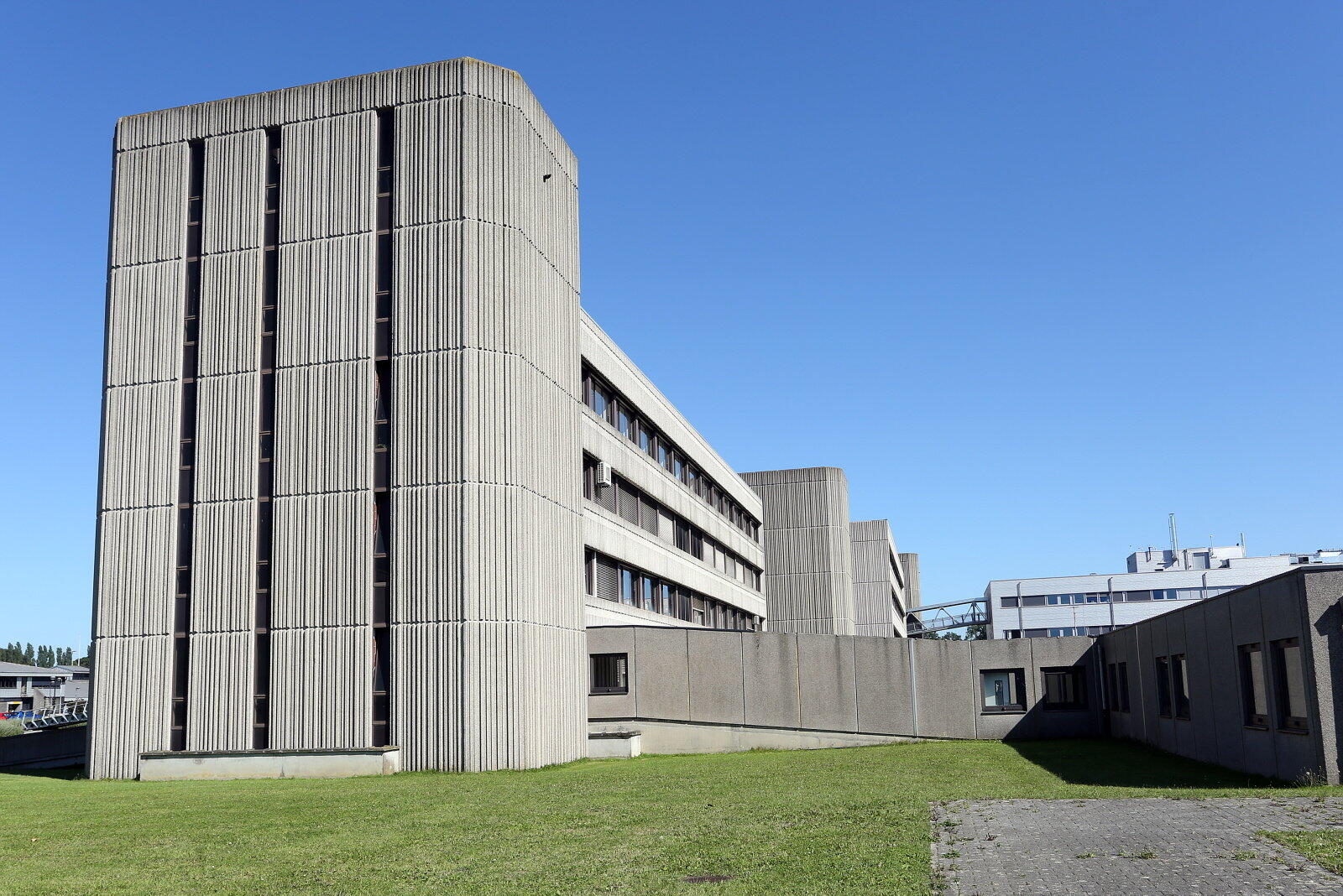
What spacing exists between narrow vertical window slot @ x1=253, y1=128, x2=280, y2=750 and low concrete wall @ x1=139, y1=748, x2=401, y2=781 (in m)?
0.64

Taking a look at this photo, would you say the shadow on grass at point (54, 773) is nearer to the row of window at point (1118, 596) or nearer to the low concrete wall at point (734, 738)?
the low concrete wall at point (734, 738)

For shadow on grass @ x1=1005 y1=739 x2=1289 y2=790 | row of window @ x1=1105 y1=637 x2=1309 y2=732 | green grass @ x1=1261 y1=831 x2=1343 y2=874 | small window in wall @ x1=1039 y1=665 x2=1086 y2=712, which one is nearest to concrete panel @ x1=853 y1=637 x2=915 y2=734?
small window in wall @ x1=1039 y1=665 x2=1086 y2=712

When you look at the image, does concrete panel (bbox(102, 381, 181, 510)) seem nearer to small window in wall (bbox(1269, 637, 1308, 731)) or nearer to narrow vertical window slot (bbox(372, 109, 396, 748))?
narrow vertical window slot (bbox(372, 109, 396, 748))

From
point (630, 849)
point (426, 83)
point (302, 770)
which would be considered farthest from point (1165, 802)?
point (426, 83)

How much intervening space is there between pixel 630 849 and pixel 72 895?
586cm

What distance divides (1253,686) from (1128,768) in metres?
4.10

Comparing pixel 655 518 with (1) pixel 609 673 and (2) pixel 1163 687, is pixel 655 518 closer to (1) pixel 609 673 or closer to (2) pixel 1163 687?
(1) pixel 609 673

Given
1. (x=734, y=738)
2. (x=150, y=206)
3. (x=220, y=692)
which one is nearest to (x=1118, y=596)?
(x=734, y=738)

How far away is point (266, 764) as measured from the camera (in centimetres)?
3027

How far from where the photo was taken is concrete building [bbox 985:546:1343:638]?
116125 mm

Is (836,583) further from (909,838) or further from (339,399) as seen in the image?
(909,838)


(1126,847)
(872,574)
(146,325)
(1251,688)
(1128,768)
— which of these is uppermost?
(146,325)

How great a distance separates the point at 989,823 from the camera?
48.3ft

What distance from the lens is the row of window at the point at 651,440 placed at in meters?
40.5
